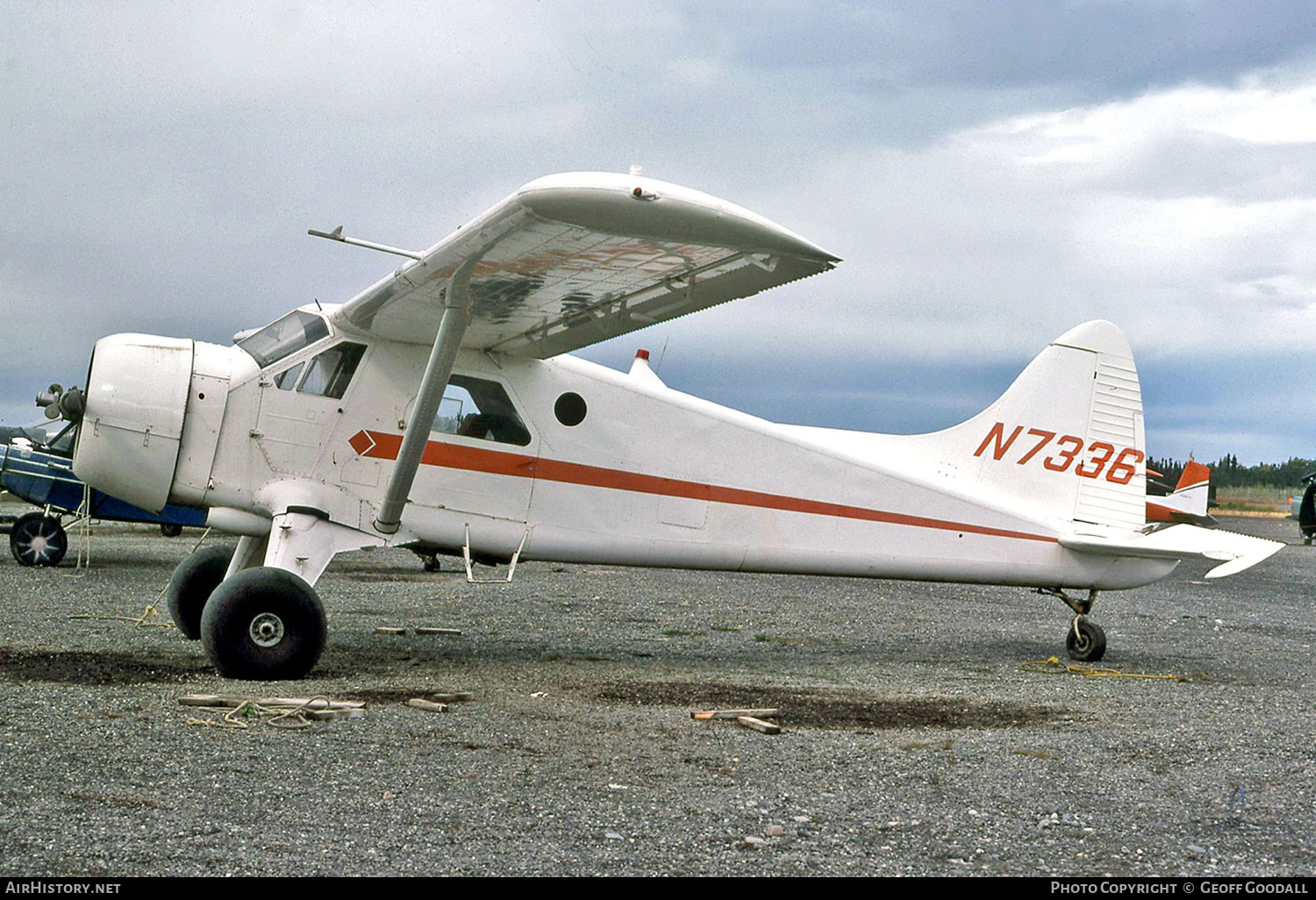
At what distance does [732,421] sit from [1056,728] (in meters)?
3.73

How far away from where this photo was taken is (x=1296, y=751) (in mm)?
5875

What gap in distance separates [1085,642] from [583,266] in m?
5.81

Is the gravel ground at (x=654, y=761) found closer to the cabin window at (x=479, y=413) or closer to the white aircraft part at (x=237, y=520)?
the white aircraft part at (x=237, y=520)

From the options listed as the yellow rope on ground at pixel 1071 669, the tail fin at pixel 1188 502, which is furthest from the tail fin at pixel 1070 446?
the tail fin at pixel 1188 502

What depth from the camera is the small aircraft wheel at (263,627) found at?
272 inches

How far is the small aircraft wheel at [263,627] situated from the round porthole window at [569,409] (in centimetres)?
246

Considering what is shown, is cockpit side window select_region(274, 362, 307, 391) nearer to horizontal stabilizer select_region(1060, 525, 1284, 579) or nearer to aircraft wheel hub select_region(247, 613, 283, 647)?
aircraft wheel hub select_region(247, 613, 283, 647)

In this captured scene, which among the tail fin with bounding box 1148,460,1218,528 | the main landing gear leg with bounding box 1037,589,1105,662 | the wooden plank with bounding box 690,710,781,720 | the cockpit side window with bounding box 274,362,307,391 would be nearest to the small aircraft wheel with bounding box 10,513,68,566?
the cockpit side window with bounding box 274,362,307,391

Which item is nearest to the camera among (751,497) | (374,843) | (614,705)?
(374,843)

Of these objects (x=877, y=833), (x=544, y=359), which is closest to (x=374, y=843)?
(x=877, y=833)

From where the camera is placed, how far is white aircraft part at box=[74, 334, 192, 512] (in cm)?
759

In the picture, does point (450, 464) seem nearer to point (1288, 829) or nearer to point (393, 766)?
point (393, 766)

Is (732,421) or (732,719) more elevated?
(732,421)

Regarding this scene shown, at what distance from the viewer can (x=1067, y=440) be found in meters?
10.2
